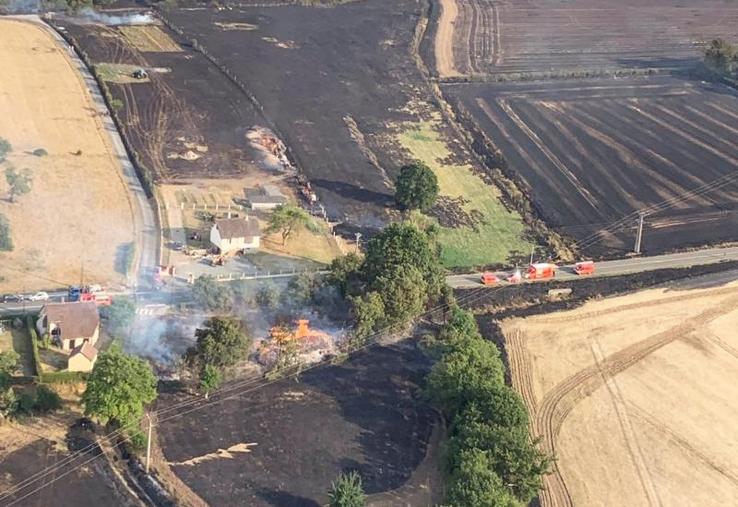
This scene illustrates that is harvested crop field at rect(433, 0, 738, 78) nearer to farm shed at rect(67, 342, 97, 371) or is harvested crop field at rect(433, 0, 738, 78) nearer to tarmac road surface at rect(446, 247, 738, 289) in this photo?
tarmac road surface at rect(446, 247, 738, 289)

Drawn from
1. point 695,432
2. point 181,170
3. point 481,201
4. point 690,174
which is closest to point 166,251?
point 181,170

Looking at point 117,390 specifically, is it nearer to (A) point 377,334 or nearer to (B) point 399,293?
(A) point 377,334

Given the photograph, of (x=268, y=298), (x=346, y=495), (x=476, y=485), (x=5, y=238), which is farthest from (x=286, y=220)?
(x=476, y=485)

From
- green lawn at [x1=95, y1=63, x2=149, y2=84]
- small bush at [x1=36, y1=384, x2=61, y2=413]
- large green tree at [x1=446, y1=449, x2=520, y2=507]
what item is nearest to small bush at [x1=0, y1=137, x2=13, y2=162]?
green lawn at [x1=95, y1=63, x2=149, y2=84]

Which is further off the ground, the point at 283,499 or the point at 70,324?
the point at 70,324

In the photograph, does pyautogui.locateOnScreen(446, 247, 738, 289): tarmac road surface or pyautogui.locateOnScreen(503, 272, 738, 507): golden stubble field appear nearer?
pyautogui.locateOnScreen(503, 272, 738, 507): golden stubble field
